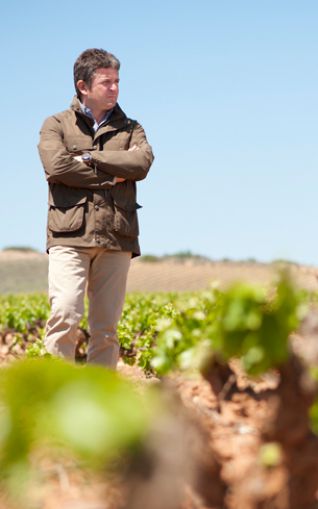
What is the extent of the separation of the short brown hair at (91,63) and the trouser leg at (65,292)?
1.44 metres

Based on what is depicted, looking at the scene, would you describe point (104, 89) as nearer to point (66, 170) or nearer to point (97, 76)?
point (97, 76)

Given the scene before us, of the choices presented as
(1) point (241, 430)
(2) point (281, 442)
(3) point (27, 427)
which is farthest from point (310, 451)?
(3) point (27, 427)

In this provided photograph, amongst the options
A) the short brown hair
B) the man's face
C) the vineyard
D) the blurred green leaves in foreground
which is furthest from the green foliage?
the short brown hair

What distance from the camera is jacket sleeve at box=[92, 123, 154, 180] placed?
655cm

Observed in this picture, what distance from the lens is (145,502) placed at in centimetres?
182

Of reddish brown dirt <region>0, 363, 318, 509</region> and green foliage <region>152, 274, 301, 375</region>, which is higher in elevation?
green foliage <region>152, 274, 301, 375</region>

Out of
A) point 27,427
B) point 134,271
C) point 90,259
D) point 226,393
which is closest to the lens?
point 27,427

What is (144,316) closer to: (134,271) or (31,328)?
(31,328)

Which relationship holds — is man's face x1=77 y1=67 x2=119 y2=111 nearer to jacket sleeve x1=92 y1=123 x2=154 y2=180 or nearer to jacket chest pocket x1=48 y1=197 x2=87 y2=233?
jacket sleeve x1=92 y1=123 x2=154 y2=180

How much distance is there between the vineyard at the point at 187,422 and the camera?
1.60 m

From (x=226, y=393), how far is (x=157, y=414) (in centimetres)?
138

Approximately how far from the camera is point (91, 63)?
6.77m

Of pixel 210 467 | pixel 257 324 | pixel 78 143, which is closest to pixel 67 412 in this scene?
pixel 257 324

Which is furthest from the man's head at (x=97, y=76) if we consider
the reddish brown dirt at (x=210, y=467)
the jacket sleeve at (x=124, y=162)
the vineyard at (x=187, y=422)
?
the reddish brown dirt at (x=210, y=467)
